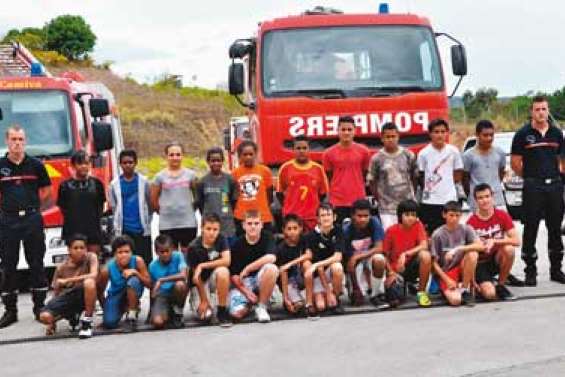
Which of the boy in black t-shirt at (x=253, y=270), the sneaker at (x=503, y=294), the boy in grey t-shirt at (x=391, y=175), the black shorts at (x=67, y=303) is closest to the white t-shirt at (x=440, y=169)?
the boy in grey t-shirt at (x=391, y=175)

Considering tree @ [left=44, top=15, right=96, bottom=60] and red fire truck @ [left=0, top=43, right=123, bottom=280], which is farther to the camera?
tree @ [left=44, top=15, right=96, bottom=60]

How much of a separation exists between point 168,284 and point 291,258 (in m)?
1.19

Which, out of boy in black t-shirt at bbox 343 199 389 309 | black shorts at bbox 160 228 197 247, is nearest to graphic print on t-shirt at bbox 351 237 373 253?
boy in black t-shirt at bbox 343 199 389 309

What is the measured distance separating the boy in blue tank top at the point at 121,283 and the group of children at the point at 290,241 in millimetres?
11

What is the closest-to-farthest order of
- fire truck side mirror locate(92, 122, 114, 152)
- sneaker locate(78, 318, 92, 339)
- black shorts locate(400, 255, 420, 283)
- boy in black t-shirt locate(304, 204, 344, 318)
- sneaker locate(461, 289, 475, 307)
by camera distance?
sneaker locate(78, 318, 92, 339)
boy in black t-shirt locate(304, 204, 344, 318)
sneaker locate(461, 289, 475, 307)
black shorts locate(400, 255, 420, 283)
fire truck side mirror locate(92, 122, 114, 152)

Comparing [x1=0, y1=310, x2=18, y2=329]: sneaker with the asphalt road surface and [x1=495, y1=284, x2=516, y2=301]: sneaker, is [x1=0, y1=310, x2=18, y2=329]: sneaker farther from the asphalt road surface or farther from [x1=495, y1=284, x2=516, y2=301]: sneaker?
[x1=495, y1=284, x2=516, y2=301]: sneaker

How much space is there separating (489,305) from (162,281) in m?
2.99

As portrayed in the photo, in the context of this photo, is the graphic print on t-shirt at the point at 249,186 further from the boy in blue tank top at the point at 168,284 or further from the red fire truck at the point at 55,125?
the red fire truck at the point at 55,125

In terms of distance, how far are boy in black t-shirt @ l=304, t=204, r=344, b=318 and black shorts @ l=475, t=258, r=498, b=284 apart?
4.41 ft

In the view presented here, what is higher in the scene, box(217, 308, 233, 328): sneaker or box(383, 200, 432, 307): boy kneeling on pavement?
box(383, 200, 432, 307): boy kneeling on pavement

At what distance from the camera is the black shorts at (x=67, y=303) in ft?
31.1

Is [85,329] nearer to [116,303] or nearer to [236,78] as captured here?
[116,303]

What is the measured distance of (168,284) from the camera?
9.72 m

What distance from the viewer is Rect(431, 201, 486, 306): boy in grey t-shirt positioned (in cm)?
1008
